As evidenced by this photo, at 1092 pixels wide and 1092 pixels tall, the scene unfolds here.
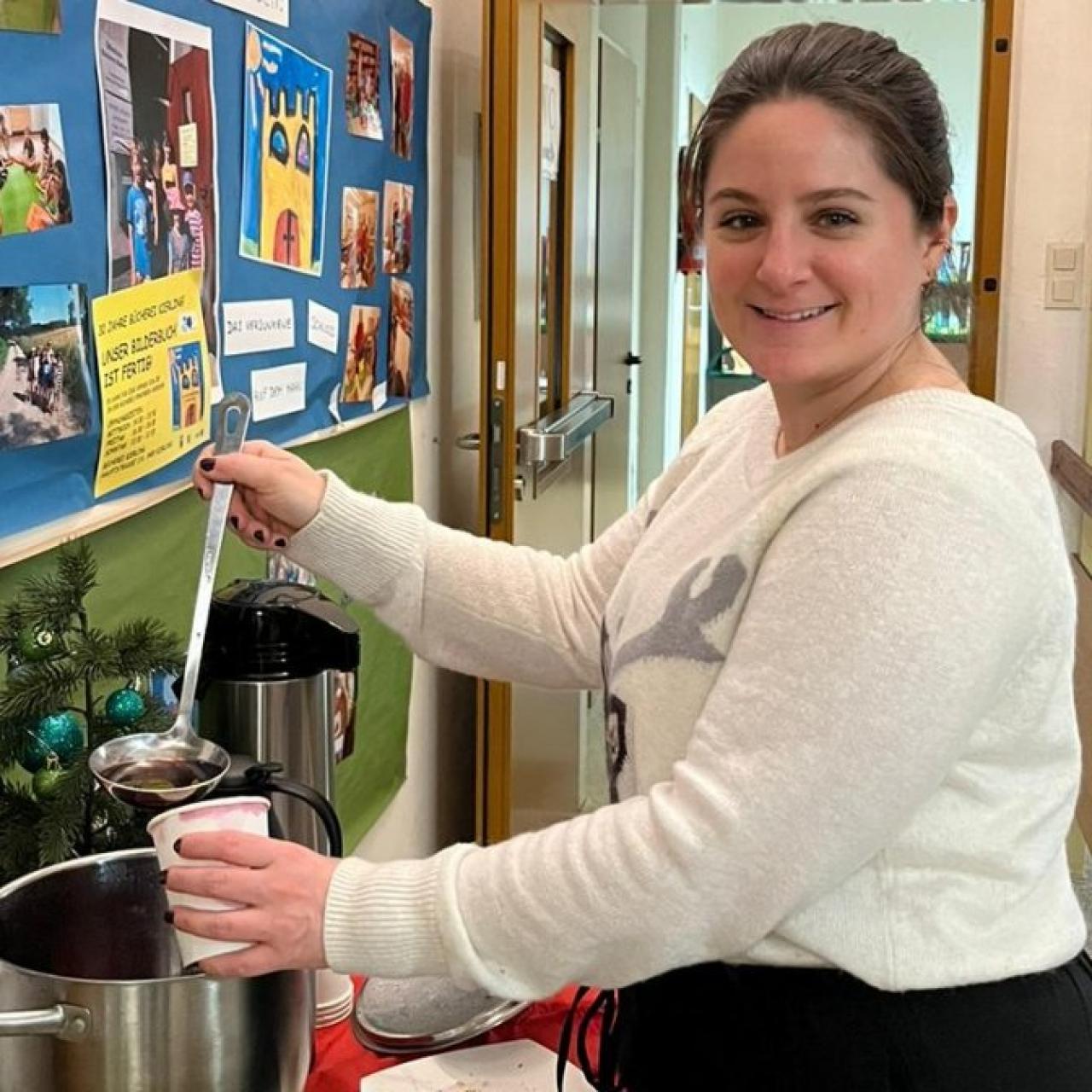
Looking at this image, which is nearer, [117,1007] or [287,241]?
[117,1007]

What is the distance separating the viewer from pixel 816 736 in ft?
2.74

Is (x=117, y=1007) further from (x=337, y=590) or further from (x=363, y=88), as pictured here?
(x=363, y=88)

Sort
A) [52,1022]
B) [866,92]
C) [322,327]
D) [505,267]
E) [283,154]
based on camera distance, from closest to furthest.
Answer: [52,1022]
[866,92]
[283,154]
[322,327]
[505,267]

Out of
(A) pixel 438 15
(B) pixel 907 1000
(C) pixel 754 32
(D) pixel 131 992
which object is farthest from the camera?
(C) pixel 754 32

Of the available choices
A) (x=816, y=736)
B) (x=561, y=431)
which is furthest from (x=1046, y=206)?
(x=816, y=736)

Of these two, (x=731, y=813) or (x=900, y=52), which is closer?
(x=731, y=813)

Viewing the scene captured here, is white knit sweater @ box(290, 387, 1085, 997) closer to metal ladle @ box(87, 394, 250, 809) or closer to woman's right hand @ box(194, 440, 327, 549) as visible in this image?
metal ladle @ box(87, 394, 250, 809)

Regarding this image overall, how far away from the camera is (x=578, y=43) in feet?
9.93

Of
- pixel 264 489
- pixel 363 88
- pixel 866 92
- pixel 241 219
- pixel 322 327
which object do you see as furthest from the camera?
pixel 363 88

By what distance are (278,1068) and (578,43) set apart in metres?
2.51

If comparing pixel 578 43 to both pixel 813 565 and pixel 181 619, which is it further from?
pixel 813 565

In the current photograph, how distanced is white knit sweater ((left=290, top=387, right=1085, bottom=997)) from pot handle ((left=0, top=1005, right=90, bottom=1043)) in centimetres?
14

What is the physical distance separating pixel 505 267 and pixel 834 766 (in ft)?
6.06

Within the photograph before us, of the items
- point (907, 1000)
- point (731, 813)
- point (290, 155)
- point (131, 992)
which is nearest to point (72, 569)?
point (131, 992)
